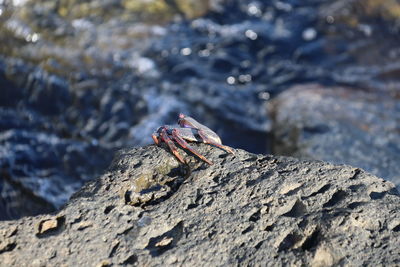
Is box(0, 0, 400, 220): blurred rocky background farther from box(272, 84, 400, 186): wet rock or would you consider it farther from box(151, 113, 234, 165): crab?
box(151, 113, 234, 165): crab

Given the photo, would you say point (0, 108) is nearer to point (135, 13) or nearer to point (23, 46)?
point (23, 46)

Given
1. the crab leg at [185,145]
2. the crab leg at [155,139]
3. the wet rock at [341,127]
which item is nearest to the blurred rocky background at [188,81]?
the wet rock at [341,127]

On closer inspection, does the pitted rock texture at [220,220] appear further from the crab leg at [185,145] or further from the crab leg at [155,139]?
the crab leg at [155,139]

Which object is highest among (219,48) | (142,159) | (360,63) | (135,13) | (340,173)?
(142,159)

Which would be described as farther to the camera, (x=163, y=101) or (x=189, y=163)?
(x=163, y=101)

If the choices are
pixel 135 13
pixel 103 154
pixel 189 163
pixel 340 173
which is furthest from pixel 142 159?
pixel 135 13

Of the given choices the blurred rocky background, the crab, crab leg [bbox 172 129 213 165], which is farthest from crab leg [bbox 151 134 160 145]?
the blurred rocky background

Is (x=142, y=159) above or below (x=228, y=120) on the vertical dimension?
above
